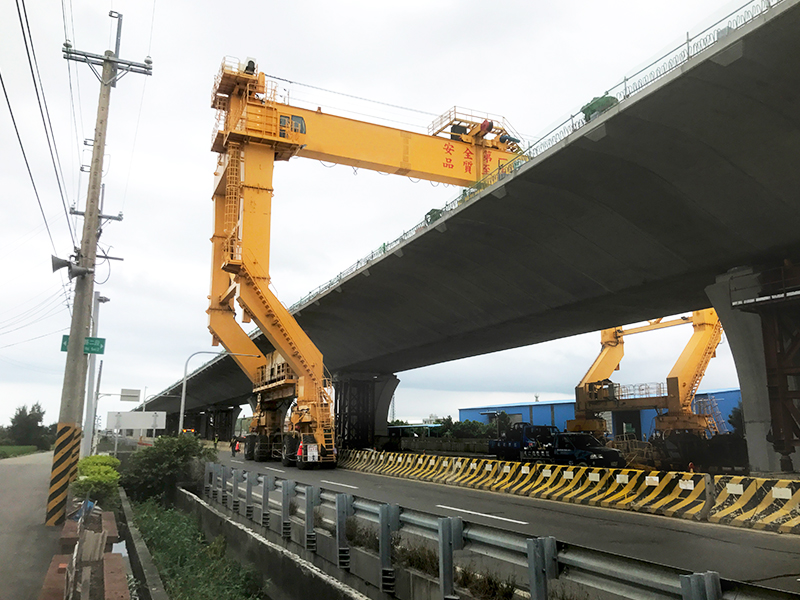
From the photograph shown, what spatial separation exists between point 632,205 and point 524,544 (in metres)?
15.1

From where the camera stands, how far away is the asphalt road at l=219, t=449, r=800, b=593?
8555 mm

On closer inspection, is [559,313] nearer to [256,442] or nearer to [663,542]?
[663,542]

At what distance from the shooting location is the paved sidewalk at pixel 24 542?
859cm

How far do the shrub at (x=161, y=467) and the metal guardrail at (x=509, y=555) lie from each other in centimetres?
914

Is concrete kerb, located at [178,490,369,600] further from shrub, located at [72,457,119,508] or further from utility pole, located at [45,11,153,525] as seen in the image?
utility pole, located at [45,11,153,525]

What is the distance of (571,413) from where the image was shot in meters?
71.5

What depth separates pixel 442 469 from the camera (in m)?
24.3

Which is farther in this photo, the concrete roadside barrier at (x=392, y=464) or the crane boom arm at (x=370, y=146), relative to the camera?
the crane boom arm at (x=370, y=146)

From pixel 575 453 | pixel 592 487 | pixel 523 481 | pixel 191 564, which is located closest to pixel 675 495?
A: pixel 592 487

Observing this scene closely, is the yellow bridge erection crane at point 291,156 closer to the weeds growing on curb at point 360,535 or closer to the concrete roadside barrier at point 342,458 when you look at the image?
the concrete roadside barrier at point 342,458

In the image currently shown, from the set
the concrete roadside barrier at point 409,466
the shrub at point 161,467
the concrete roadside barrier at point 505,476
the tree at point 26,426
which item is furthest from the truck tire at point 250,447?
the tree at point 26,426

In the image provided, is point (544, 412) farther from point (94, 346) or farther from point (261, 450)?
point (94, 346)

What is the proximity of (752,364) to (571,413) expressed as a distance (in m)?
54.8

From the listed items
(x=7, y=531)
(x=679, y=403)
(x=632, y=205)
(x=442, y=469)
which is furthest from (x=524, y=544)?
(x=679, y=403)
